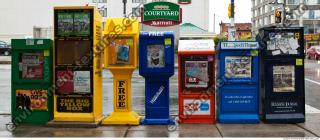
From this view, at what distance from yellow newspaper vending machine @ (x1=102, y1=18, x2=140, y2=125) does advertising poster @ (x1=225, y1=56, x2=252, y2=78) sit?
182cm

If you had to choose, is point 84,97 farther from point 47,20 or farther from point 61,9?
point 47,20

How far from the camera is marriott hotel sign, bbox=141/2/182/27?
3035cm

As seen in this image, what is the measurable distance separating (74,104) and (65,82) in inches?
17.7

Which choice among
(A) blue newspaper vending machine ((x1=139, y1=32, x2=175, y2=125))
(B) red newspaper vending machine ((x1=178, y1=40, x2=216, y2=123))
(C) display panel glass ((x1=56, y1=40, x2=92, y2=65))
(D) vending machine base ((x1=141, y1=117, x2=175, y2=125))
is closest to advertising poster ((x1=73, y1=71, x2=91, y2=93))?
(C) display panel glass ((x1=56, y1=40, x2=92, y2=65))

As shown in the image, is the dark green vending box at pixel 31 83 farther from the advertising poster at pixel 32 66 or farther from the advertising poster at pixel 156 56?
the advertising poster at pixel 156 56

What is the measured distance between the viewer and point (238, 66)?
9.64 m

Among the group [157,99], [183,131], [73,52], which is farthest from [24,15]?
[183,131]

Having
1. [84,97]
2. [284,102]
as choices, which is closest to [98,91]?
[84,97]

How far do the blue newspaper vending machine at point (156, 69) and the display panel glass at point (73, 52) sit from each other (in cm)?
101

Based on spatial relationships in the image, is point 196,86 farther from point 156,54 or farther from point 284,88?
point 284,88

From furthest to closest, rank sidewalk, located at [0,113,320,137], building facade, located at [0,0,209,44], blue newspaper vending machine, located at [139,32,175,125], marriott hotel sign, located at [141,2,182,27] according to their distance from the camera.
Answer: building facade, located at [0,0,209,44], marriott hotel sign, located at [141,2,182,27], blue newspaper vending machine, located at [139,32,175,125], sidewalk, located at [0,113,320,137]

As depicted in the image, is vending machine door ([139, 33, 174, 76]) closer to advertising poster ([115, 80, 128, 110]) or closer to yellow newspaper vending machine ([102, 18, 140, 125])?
yellow newspaper vending machine ([102, 18, 140, 125])

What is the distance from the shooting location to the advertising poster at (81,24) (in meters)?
9.17

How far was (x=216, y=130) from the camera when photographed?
8.84 meters
